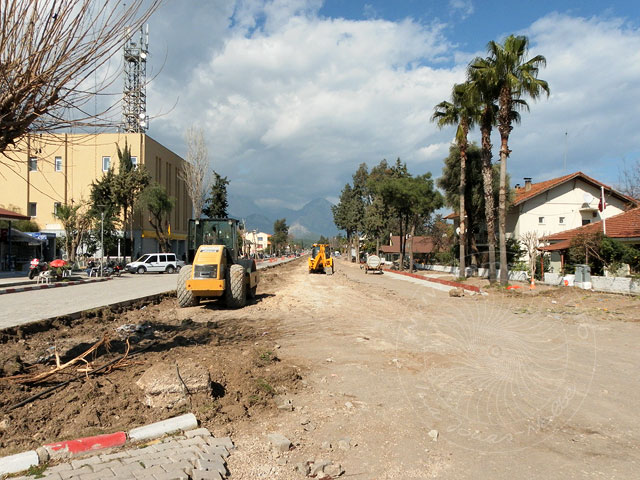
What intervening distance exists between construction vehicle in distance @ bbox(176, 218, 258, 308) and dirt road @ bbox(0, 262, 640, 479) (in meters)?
2.09

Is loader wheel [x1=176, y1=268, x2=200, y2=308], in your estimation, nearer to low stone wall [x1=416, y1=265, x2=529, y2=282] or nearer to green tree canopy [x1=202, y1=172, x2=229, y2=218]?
low stone wall [x1=416, y1=265, x2=529, y2=282]

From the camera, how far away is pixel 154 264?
3869 centimetres

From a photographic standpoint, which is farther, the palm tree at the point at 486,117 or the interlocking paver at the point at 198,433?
the palm tree at the point at 486,117

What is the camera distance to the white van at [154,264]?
125 ft

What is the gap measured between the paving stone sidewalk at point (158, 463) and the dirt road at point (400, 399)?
0.75 ft

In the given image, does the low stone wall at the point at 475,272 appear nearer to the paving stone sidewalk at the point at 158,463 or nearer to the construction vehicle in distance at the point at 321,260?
the construction vehicle in distance at the point at 321,260

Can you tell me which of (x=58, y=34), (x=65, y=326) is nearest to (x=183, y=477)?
(x=58, y=34)

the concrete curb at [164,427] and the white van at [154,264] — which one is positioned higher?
the white van at [154,264]

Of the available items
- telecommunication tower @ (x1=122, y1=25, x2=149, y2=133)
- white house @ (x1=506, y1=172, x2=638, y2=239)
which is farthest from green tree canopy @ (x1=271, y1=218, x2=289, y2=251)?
telecommunication tower @ (x1=122, y1=25, x2=149, y2=133)

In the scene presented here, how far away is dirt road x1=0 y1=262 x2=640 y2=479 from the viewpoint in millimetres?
4160

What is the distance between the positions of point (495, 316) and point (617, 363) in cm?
590

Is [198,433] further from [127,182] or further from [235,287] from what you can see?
[127,182]

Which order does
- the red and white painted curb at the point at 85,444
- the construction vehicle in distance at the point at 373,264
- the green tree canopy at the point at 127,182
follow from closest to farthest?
the red and white painted curb at the point at 85,444
the green tree canopy at the point at 127,182
the construction vehicle in distance at the point at 373,264

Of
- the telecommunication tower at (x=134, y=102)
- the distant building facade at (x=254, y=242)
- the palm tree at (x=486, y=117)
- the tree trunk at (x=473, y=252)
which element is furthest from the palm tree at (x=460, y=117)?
the distant building facade at (x=254, y=242)
